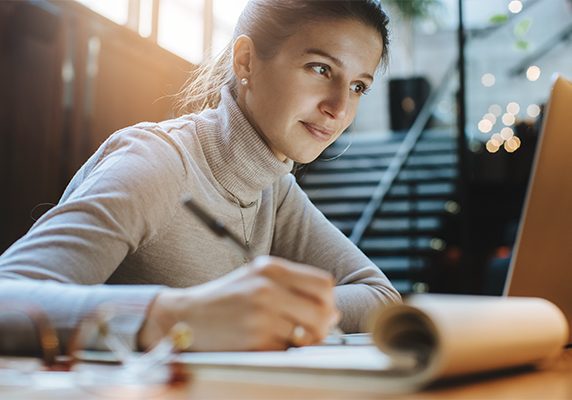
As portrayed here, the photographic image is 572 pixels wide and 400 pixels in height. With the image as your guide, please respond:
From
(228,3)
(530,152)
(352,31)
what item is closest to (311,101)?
(352,31)

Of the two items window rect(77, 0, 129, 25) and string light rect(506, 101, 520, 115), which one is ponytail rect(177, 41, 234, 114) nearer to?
window rect(77, 0, 129, 25)

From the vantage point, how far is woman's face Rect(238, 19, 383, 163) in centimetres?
138

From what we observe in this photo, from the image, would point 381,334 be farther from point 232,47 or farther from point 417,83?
point 417,83

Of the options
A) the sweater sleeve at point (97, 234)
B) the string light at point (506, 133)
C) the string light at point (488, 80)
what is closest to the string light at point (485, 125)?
the string light at point (506, 133)

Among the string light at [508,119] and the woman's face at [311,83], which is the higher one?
the string light at [508,119]

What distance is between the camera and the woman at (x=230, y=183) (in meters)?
0.98

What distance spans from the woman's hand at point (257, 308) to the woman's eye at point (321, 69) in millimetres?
723

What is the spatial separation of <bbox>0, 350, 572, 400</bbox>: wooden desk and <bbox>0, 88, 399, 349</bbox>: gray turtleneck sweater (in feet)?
0.63

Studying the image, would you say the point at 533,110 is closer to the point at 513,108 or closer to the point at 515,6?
the point at 513,108

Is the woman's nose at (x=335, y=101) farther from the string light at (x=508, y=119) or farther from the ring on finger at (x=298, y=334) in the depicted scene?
the string light at (x=508, y=119)

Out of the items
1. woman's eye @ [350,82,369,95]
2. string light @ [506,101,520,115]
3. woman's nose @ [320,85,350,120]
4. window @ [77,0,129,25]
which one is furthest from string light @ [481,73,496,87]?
woman's nose @ [320,85,350,120]

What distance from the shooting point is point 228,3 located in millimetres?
7117

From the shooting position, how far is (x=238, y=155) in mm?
1419

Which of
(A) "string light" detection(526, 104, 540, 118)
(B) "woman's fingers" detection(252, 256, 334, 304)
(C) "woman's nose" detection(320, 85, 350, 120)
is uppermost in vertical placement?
(A) "string light" detection(526, 104, 540, 118)
